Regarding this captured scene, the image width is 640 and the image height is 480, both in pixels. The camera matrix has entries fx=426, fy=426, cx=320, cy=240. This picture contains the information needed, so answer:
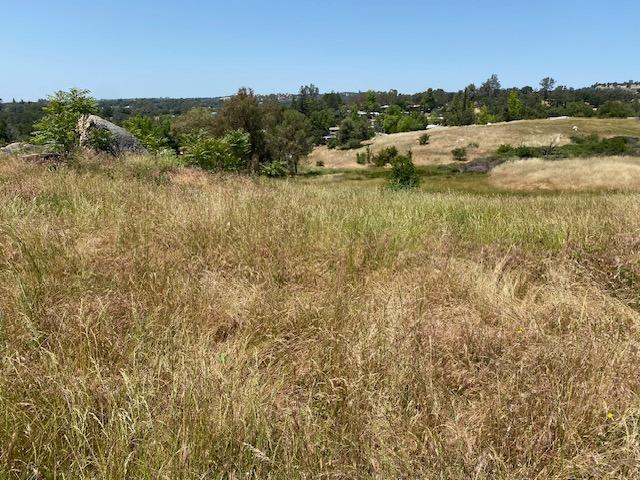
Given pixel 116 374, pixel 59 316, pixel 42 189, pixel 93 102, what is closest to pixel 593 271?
pixel 116 374

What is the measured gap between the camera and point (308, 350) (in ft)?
8.16

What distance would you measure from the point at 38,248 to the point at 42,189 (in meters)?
3.00

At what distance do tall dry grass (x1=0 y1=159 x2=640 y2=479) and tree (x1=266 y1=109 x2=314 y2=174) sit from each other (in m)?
51.1

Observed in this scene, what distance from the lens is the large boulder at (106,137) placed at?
12.2 metres

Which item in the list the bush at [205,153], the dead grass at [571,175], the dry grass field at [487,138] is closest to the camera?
the bush at [205,153]

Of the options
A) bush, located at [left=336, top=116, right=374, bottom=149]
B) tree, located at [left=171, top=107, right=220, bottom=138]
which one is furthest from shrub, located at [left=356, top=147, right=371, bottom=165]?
tree, located at [left=171, top=107, right=220, bottom=138]

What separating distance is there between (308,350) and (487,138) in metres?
85.4

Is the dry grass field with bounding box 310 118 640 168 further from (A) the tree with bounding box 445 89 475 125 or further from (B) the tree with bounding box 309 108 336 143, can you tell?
(B) the tree with bounding box 309 108 336 143

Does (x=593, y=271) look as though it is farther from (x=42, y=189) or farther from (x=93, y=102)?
(x=93, y=102)

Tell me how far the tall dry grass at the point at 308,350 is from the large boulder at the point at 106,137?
8.56 m

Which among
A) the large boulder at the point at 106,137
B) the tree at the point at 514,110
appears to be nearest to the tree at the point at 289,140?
the large boulder at the point at 106,137

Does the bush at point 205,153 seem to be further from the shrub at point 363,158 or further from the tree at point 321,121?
the tree at point 321,121

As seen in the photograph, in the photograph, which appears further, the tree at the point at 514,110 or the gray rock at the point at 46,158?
the tree at the point at 514,110

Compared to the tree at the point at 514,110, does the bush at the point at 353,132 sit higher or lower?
lower
